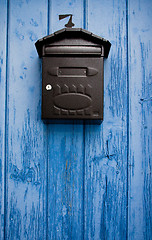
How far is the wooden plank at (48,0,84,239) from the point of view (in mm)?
753

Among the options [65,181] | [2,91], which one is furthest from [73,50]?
[65,181]

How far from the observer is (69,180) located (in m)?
0.76

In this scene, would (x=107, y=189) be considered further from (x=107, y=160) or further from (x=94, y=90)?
(x=94, y=90)

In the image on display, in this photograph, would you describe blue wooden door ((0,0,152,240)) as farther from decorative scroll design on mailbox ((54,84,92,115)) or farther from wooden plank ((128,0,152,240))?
decorative scroll design on mailbox ((54,84,92,115))

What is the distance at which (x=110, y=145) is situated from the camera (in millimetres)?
766

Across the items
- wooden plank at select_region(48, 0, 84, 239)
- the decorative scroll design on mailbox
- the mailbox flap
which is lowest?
wooden plank at select_region(48, 0, 84, 239)

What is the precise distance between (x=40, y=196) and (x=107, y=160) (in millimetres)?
275

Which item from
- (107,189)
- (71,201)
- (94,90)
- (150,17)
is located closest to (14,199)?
(71,201)

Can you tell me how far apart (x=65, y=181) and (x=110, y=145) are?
0.68 feet

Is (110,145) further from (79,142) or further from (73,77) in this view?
(73,77)

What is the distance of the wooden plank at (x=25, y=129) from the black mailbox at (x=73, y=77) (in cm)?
11

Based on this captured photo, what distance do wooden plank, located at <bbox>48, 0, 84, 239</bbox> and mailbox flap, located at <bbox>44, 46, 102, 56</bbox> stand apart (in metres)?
0.14

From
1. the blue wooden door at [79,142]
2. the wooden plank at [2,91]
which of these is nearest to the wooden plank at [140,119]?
the blue wooden door at [79,142]

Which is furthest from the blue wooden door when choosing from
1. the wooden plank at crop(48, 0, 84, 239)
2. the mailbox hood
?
the mailbox hood
